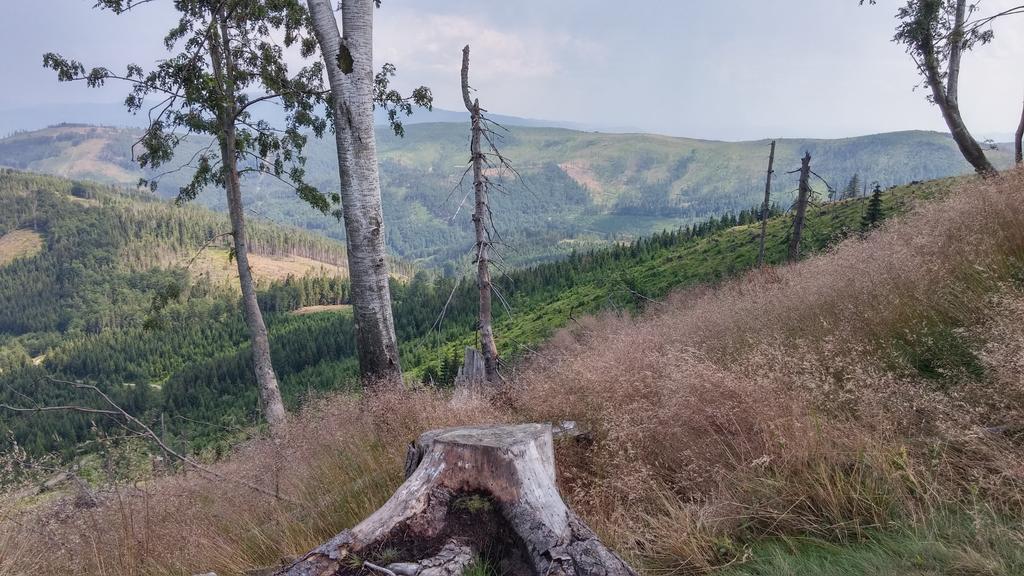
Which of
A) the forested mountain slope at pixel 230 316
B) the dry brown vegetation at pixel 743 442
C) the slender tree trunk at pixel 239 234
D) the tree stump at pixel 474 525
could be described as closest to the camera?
the tree stump at pixel 474 525

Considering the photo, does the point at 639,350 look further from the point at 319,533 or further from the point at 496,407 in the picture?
the point at 319,533

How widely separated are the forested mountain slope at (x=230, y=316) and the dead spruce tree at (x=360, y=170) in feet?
29.0

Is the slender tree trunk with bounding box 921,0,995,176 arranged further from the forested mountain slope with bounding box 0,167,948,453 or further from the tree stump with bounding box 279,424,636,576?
the forested mountain slope with bounding box 0,167,948,453

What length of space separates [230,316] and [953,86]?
6025 inches

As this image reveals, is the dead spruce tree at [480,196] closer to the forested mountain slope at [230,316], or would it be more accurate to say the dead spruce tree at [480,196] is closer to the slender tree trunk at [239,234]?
the slender tree trunk at [239,234]

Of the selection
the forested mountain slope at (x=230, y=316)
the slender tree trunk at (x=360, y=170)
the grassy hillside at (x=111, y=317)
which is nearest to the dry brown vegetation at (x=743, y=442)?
the slender tree trunk at (x=360, y=170)

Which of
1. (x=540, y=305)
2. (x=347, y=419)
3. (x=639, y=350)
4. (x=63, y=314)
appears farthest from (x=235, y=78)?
(x=63, y=314)

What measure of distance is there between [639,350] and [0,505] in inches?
261

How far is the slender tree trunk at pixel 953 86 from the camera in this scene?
458 inches

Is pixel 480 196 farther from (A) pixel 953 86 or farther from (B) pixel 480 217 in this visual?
(A) pixel 953 86

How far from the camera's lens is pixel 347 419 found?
5363 millimetres

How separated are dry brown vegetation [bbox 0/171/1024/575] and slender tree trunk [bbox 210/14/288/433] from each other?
686cm

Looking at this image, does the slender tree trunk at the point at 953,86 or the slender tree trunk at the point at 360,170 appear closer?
the slender tree trunk at the point at 360,170

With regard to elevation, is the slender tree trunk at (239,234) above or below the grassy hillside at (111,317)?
above
